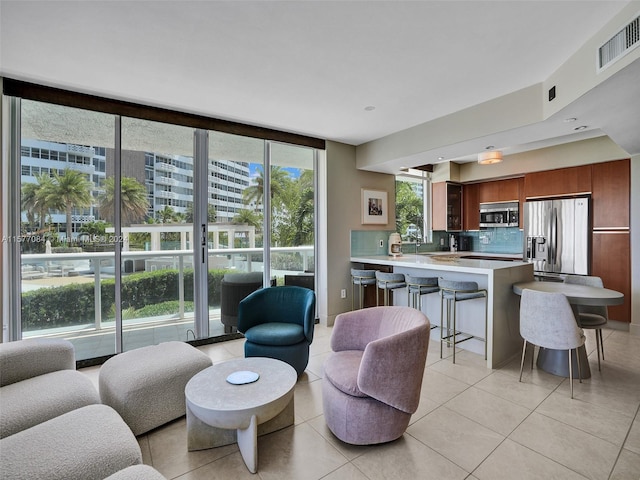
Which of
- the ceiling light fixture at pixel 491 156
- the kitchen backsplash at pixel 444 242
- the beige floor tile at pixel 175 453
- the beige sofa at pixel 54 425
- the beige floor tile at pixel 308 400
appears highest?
the ceiling light fixture at pixel 491 156

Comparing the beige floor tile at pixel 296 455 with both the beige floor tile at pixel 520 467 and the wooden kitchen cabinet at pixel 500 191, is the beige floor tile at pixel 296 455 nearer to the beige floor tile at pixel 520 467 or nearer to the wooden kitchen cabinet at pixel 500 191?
the beige floor tile at pixel 520 467

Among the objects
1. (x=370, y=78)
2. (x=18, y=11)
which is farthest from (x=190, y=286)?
(x=370, y=78)

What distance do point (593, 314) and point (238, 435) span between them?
3656mm

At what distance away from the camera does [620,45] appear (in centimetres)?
196

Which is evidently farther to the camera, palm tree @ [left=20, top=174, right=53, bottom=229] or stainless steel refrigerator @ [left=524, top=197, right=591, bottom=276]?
stainless steel refrigerator @ [left=524, top=197, right=591, bottom=276]

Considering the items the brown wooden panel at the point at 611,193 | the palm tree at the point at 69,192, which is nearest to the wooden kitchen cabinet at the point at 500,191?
the brown wooden panel at the point at 611,193

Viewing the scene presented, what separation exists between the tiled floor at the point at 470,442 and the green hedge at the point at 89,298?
1.70 metres

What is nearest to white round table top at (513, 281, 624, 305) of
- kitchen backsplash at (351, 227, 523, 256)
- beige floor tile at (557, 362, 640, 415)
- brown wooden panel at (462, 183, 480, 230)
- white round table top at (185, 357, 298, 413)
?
beige floor tile at (557, 362, 640, 415)

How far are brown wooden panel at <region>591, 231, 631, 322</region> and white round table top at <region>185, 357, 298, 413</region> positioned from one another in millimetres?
4772

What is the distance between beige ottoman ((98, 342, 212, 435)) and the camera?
205 centimetres

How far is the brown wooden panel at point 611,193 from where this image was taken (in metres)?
4.21

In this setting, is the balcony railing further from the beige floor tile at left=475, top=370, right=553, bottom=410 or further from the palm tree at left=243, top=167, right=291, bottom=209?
the beige floor tile at left=475, top=370, right=553, bottom=410

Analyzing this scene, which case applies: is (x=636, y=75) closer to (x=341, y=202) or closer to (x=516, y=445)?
(x=516, y=445)

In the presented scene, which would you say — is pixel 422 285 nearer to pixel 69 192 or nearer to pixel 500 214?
pixel 500 214
